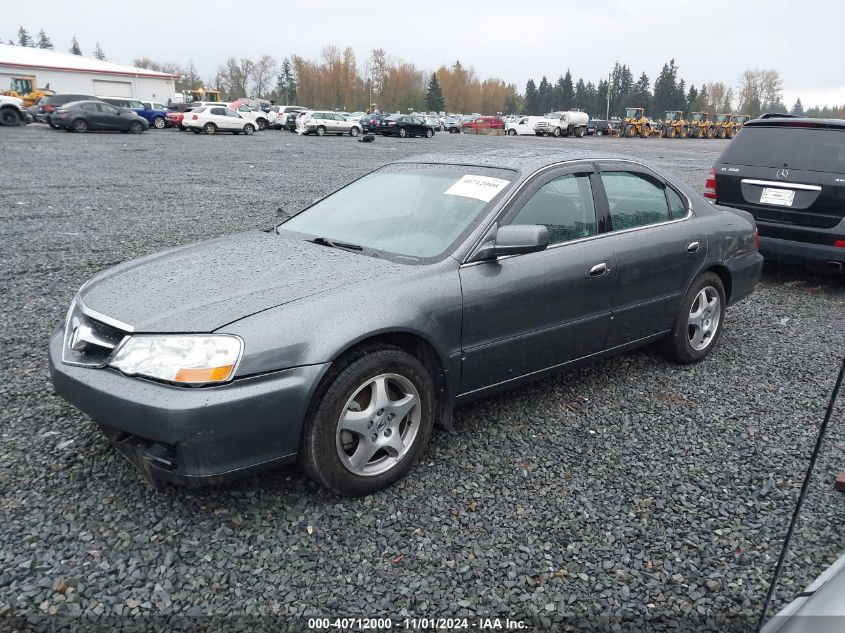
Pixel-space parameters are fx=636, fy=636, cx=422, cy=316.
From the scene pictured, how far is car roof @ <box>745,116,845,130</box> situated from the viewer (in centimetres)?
622

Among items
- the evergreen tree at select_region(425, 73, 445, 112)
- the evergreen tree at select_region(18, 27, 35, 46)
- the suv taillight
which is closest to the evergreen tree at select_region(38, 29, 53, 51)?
the evergreen tree at select_region(18, 27, 35, 46)

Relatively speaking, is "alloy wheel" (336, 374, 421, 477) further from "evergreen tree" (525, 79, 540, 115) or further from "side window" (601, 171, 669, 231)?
"evergreen tree" (525, 79, 540, 115)

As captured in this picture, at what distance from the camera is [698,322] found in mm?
4512

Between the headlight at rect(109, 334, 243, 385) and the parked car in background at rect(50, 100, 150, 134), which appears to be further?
the parked car in background at rect(50, 100, 150, 134)

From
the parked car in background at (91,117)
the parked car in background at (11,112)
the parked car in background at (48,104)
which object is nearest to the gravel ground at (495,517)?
the parked car in background at (91,117)

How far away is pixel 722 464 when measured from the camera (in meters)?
3.27

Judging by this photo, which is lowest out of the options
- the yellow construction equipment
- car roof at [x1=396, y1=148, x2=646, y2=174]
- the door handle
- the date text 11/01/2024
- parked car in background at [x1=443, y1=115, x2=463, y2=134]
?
the date text 11/01/2024

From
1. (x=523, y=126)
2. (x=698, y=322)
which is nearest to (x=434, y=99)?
(x=523, y=126)

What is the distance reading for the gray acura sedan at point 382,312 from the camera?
2.50 m

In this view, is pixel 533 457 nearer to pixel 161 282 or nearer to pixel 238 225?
pixel 161 282

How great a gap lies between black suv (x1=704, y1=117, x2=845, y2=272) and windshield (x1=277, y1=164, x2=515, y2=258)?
4.17m

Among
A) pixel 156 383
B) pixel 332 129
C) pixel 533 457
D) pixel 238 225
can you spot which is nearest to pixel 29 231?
pixel 238 225

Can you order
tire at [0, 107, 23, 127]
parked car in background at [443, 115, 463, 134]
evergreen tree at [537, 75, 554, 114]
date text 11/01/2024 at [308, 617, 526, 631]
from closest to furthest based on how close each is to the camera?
date text 11/01/2024 at [308, 617, 526, 631]
tire at [0, 107, 23, 127]
parked car in background at [443, 115, 463, 134]
evergreen tree at [537, 75, 554, 114]

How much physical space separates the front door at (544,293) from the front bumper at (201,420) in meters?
0.93
